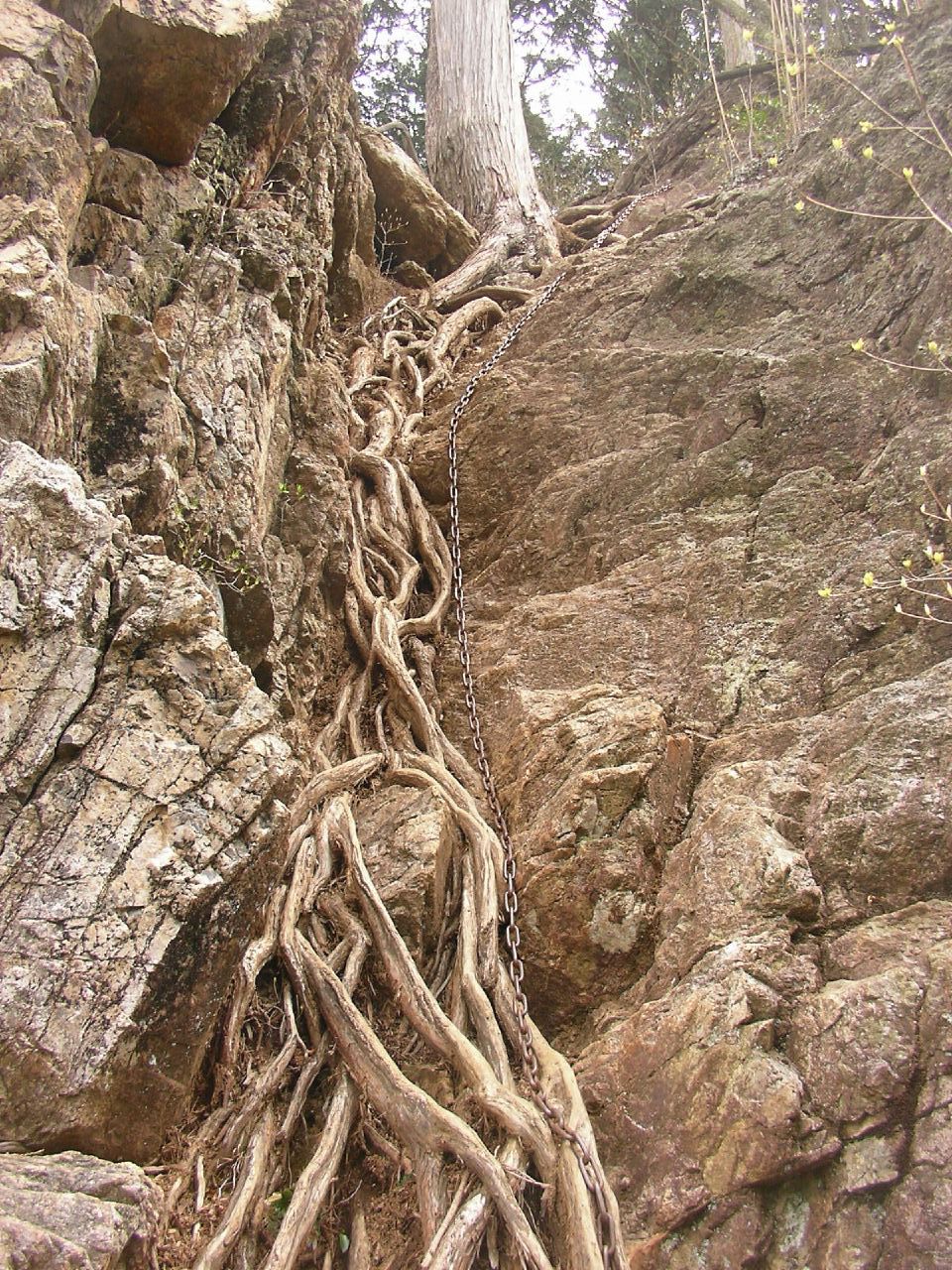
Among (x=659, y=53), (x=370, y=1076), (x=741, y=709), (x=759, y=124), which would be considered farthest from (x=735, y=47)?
(x=370, y=1076)

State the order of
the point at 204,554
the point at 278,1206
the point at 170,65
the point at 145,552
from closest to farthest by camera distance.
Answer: the point at 278,1206 → the point at 145,552 → the point at 204,554 → the point at 170,65

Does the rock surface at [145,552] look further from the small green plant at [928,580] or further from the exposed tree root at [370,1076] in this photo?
the small green plant at [928,580]

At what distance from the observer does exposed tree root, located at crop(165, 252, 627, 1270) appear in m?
1.88

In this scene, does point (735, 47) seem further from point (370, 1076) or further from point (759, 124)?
point (370, 1076)

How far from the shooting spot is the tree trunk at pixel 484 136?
7578 millimetres

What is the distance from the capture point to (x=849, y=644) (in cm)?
278

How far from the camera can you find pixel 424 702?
338 centimetres

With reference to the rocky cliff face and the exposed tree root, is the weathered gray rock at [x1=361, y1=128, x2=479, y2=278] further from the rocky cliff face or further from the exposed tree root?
the exposed tree root

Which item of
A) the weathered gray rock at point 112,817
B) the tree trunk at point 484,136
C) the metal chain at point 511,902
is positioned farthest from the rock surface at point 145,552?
the tree trunk at point 484,136

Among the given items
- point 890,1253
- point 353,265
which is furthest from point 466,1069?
point 353,265

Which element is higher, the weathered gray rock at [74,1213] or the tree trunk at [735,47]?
the tree trunk at [735,47]

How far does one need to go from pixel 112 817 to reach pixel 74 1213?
80 centimetres

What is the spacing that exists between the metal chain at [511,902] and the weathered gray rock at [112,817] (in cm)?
71

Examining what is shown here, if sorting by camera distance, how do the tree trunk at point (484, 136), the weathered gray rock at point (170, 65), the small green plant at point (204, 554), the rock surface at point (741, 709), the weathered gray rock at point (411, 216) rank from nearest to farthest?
the rock surface at point (741, 709) → the small green plant at point (204, 554) → the weathered gray rock at point (170, 65) → the weathered gray rock at point (411, 216) → the tree trunk at point (484, 136)
